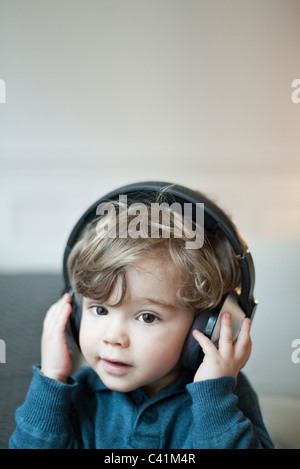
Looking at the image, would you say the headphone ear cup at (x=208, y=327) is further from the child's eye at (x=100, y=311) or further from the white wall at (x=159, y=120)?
the white wall at (x=159, y=120)

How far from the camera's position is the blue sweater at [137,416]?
59cm

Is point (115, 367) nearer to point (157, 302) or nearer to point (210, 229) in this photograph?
point (157, 302)

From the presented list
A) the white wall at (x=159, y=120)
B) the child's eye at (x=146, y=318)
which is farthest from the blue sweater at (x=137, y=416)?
the white wall at (x=159, y=120)

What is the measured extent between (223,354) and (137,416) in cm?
17

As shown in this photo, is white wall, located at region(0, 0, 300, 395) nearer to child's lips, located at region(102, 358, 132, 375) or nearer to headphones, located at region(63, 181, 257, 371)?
headphones, located at region(63, 181, 257, 371)

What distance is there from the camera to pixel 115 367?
1.99 ft

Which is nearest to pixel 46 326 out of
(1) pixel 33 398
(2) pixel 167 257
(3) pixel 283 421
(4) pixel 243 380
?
(1) pixel 33 398

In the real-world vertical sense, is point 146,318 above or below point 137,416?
above

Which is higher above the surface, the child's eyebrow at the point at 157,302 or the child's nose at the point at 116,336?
the child's eyebrow at the point at 157,302

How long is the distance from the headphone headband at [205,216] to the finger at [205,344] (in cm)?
9

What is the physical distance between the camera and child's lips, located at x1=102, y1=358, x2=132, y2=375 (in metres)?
0.61

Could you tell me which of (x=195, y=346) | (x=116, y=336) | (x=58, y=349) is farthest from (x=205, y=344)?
(x=58, y=349)

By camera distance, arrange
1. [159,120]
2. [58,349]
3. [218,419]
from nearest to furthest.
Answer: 1. [218,419]
2. [58,349]
3. [159,120]

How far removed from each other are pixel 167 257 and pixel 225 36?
66cm
